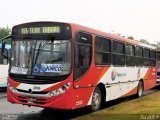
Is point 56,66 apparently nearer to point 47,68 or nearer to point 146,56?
point 47,68

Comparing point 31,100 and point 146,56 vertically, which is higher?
point 146,56

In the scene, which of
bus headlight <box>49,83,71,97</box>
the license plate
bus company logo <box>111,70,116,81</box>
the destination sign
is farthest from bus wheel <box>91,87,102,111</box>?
the destination sign

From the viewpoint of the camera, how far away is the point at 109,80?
43.0 ft

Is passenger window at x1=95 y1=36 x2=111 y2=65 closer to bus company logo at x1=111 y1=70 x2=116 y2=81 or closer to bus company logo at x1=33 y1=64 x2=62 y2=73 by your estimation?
bus company logo at x1=111 y1=70 x2=116 y2=81

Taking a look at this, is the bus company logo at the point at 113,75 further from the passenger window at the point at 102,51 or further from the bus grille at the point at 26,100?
the bus grille at the point at 26,100

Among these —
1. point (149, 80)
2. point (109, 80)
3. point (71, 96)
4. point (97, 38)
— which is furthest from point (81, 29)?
point (149, 80)

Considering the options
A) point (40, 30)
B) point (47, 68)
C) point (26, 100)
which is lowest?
point (26, 100)

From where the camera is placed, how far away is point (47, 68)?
10273mm

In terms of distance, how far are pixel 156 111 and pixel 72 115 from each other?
8.60 ft

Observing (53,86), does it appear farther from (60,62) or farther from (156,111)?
(156,111)

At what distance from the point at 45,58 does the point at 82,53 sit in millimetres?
1173

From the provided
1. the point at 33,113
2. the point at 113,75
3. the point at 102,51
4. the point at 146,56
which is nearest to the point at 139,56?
the point at 146,56

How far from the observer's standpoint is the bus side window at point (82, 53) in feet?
34.3

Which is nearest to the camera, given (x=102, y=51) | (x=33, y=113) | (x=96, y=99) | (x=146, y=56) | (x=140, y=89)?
(x=33, y=113)
